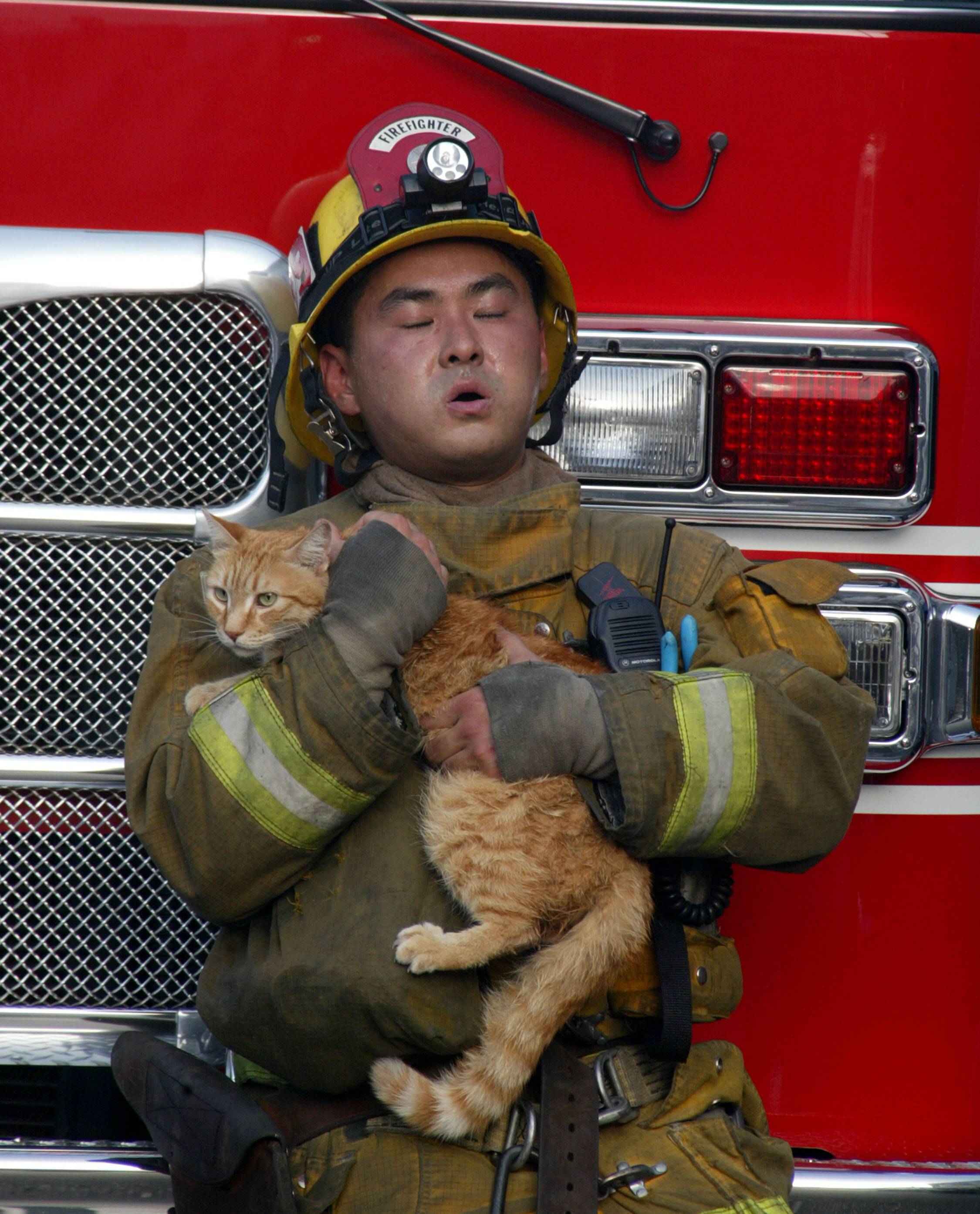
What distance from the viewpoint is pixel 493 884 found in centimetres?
177

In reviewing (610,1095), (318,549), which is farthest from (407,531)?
(610,1095)

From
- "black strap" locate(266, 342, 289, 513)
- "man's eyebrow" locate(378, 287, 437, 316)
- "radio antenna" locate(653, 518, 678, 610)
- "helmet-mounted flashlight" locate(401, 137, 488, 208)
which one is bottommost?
"radio antenna" locate(653, 518, 678, 610)

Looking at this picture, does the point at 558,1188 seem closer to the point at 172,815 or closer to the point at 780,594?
the point at 172,815

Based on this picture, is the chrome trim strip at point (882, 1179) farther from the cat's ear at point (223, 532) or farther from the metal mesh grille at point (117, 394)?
the metal mesh grille at point (117, 394)

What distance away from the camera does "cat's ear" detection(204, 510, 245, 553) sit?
194cm

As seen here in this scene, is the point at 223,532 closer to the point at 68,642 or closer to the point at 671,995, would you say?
the point at 68,642

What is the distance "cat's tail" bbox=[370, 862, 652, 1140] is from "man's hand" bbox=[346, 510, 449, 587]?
0.52 m

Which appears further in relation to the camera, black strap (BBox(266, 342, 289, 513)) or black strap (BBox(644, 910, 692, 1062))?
black strap (BBox(266, 342, 289, 513))

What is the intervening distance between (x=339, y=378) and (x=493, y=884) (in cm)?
94

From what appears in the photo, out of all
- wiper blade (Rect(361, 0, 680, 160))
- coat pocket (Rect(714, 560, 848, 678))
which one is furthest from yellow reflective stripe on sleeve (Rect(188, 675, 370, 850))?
wiper blade (Rect(361, 0, 680, 160))

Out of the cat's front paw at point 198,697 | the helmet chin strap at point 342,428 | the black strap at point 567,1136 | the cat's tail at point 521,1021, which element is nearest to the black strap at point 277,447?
the helmet chin strap at point 342,428

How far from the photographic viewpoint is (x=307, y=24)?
207cm

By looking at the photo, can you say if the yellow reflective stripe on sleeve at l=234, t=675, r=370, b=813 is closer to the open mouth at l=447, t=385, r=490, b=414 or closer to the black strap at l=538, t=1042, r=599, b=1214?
the black strap at l=538, t=1042, r=599, b=1214

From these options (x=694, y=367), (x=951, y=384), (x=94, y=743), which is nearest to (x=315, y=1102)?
(x=94, y=743)
